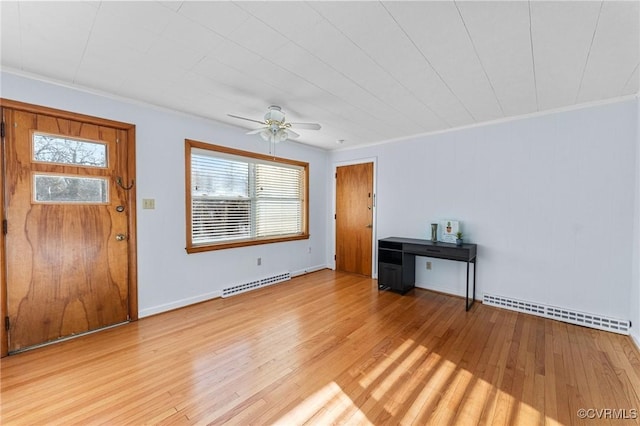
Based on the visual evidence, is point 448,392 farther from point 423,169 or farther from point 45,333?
point 45,333

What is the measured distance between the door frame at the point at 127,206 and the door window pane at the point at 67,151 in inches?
7.8

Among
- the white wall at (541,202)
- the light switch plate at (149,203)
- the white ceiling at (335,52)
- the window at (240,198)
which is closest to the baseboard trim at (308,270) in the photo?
the window at (240,198)

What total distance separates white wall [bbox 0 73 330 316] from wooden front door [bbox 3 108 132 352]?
16cm

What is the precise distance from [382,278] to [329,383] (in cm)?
237

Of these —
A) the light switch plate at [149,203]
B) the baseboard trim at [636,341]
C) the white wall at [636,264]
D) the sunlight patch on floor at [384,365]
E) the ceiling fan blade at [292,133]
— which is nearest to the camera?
the sunlight patch on floor at [384,365]

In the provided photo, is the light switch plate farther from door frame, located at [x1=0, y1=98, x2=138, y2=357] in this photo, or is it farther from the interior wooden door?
the interior wooden door

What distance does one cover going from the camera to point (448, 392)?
1.88 meters

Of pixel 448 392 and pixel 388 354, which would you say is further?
pixel 388 354

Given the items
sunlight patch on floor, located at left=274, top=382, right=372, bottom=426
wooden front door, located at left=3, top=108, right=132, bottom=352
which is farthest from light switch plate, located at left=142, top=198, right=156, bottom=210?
sunlight patch on floor, located at left=274, top=382, right=372, bottom=426

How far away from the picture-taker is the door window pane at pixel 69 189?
8.02ft

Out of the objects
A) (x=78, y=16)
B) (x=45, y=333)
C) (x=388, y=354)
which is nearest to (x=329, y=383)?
(x=388, y=354)

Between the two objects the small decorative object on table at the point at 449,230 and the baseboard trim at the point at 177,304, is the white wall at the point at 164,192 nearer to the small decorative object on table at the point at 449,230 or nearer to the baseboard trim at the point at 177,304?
the baseboard trim at the point at 177,304

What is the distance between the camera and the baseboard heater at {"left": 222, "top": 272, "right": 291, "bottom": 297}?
12.4 feet

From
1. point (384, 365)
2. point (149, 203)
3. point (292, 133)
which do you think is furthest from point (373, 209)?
point (149, 203)
